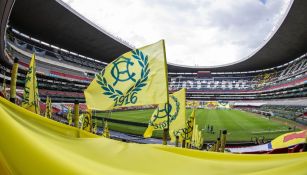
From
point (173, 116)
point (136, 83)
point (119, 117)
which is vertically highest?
point (136, 83)

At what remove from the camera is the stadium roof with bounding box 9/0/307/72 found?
38000mm

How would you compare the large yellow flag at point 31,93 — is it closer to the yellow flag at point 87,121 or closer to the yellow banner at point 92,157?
the yellow flag at point 87,121

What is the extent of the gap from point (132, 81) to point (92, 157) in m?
3.39

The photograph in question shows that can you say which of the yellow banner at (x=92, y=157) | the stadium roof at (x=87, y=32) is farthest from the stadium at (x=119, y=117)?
the stadium roof at (x=87, y=32)

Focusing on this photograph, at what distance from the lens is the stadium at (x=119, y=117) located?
172 centimetres

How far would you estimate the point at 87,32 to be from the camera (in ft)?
168

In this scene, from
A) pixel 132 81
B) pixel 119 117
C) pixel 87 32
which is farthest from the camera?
pixel 87 32

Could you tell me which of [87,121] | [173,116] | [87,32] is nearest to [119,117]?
[87,32]

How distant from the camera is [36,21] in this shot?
139ft

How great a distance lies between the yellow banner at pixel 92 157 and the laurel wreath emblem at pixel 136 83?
2.51 metres

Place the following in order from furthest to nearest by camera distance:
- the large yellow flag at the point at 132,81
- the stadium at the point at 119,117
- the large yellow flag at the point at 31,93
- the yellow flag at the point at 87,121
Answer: the yellow flag at the point at 87,121 < the large yellow flag at the point at 31,93 < the large yellow flag at the point at 132,81 < the stadium at the point at 119,117

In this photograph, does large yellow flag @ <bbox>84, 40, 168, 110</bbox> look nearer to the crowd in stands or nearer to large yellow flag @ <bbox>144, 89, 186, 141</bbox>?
large yellow flag @ <bbox>144, 89, 186, 141</bbox>

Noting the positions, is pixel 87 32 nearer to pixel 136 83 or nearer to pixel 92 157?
pixel 136 83

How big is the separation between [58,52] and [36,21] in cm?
1694
